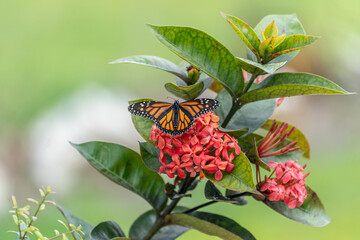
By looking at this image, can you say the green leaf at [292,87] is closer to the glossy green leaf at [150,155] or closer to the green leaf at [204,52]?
the green leaf at [204,52]

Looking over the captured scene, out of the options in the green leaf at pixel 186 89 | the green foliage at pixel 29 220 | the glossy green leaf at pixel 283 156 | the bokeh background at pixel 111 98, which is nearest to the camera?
the green foliage at pixel 29 220

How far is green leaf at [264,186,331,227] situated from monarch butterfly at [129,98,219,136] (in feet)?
0.73

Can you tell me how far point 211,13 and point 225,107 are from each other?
290 centimetres

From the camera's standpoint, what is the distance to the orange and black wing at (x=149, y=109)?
0.89 metres

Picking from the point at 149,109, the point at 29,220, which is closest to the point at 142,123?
the point at 149,109

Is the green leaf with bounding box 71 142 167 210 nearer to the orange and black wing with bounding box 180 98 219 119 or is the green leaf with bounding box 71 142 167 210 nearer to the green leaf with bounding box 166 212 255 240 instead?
the green leaf with bounding box 166 212 255 240

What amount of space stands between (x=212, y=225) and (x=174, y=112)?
0.21 metres

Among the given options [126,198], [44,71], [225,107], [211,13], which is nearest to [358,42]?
[211,13]

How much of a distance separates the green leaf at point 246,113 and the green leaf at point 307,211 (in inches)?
A: 6.2

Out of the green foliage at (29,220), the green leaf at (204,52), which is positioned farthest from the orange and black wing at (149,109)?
the green foliage at (29,220)

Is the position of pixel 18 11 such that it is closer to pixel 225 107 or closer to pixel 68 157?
pixel 68 157

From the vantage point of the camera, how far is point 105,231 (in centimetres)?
97

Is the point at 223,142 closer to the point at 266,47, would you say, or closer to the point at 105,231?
the point at 266,47

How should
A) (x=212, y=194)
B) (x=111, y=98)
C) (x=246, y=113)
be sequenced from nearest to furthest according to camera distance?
(x=212, y=194)
(x=246, y=113)
(x=111, y=98)
